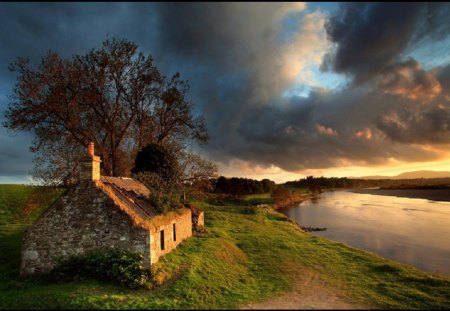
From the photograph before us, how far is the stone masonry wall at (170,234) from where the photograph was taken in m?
16.6

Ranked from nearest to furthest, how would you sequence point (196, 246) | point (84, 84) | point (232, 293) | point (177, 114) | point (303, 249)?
point (232, 293)
point (196, 246)
point (303, 249)
point (84, 84)
point (177, 114)

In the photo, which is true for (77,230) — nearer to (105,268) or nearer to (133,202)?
(105,268)

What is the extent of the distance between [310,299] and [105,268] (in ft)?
29.4

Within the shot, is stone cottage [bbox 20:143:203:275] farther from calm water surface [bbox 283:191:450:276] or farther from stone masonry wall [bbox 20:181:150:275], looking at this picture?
calm water surface [bbox 283:191:450:276]

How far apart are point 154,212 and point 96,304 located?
300 inches

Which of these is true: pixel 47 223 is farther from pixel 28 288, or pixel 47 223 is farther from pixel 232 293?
pixel 232 293

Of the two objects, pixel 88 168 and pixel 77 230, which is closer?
pixel 77 230

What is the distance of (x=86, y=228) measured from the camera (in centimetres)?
1653

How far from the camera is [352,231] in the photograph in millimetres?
39500

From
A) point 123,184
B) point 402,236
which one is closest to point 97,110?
point 123,184

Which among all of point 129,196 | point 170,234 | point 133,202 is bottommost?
point 170,234

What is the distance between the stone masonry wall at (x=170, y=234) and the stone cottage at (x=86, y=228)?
5 centimetres

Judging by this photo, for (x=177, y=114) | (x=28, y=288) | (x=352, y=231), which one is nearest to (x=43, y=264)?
(x=28, y=288)

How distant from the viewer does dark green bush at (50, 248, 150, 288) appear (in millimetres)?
15234
